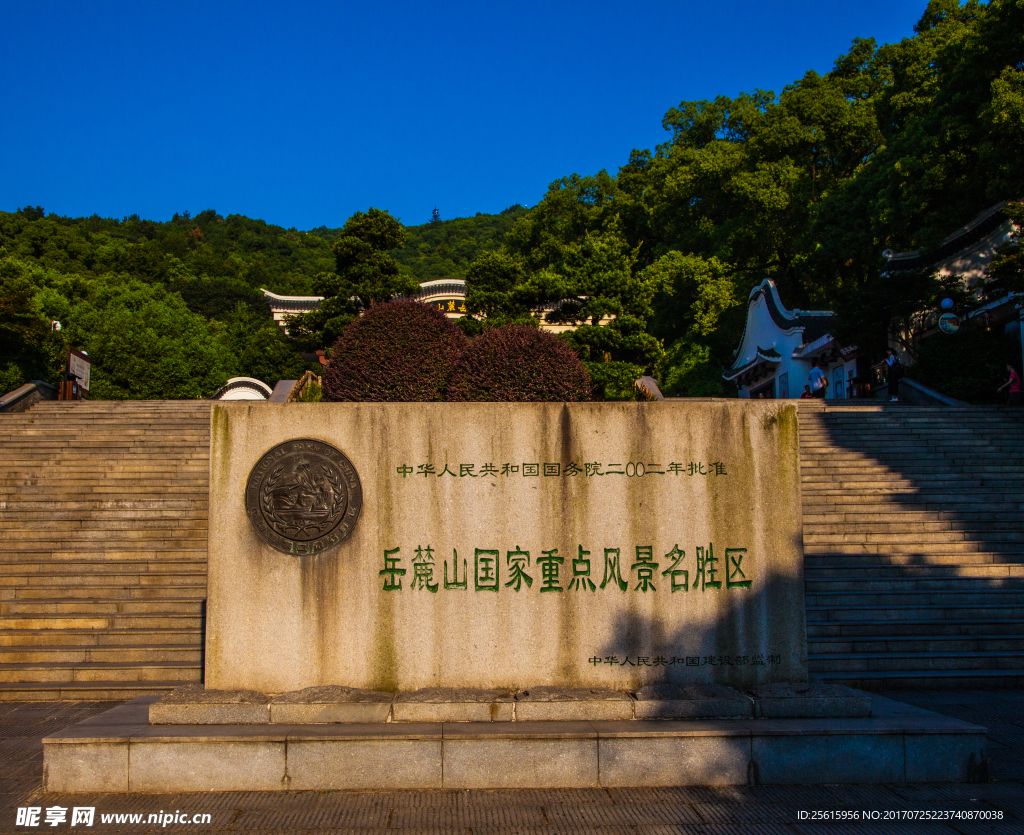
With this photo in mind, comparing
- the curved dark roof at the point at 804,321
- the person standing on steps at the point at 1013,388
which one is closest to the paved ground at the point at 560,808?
the person standing on steps at the point at 1013,388

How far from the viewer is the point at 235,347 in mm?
40781

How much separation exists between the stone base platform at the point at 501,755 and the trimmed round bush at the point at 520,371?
8.60 metres

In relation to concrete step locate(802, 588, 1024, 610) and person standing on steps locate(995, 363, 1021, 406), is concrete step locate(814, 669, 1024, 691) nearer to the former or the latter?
concrete step locate(802, 588, 1024, 610)

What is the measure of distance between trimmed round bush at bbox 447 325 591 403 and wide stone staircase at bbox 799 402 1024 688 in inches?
161

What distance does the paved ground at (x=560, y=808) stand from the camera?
3.93 metres

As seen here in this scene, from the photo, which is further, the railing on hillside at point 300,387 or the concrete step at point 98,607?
the railing on hillside at point 300,387

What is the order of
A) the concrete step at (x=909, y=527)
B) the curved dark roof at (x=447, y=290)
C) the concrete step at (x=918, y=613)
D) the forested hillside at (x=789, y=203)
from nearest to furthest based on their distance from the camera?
the concrete step at (x=918, y=613), the concrete step at (x=909, y=527), the forested hillside at (x=789, y=203), the curved dark roof at (x=447, y=290)

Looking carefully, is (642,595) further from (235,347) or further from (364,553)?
(235,347)

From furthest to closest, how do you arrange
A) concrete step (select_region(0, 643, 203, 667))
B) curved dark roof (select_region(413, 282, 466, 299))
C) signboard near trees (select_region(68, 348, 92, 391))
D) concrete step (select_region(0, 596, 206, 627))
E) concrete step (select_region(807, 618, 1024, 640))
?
curved dark roof (select_region(413, 282, 466, 299)) < signboard near trees (select_region(68, 348, 92, 391)) < concrete step (select_region(0, 596, 206, 627)) < concrete step (select_region(807, 618, 1024, 640)) < concrete step (select_region(0, 643, 203, 667))

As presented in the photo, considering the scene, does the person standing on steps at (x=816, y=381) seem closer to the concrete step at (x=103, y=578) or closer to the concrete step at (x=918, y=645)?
the concrete step at (x=918, y=645)

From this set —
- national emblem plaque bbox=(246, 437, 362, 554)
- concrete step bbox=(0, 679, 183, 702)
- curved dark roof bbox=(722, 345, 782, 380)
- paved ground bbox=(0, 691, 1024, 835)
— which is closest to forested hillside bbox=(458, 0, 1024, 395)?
curved dark roof bbox=(722, 345, 782, 380)

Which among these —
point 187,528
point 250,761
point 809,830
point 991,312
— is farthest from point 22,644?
point 991,312

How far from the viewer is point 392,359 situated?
14.5 metres

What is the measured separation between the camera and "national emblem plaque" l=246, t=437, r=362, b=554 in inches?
191
